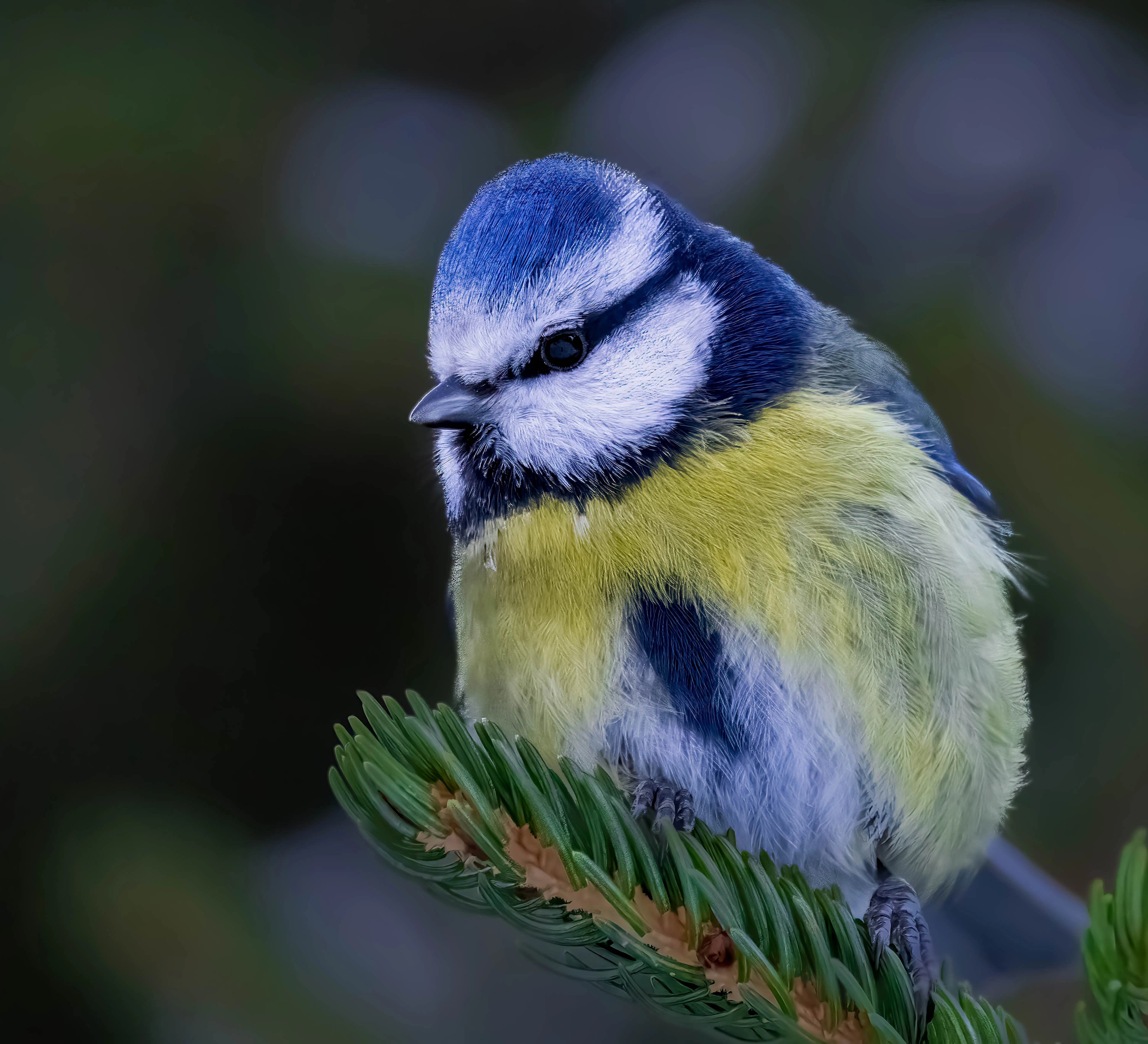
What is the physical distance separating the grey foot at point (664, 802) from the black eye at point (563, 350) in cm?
25

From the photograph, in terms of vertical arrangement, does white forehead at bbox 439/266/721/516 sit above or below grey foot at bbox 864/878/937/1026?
above

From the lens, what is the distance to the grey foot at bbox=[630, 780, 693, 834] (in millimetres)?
537

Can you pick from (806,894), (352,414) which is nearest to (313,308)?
(352,414)

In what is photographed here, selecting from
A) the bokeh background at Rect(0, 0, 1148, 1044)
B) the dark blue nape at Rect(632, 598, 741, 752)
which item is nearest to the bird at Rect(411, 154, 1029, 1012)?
the dark blue nape at Rect(632, 598, 741, 752)

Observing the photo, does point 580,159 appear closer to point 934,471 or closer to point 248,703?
point 934,471

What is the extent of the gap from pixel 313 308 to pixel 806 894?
24.8 inches

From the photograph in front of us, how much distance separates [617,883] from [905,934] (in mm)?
196

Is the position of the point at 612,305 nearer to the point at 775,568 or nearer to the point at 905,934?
the point at 775,568

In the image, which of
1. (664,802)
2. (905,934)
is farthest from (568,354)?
(905,934)

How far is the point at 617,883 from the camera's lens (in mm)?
424

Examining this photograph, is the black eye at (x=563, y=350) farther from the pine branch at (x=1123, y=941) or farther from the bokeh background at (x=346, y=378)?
the pine branch at (x=1123, y=941)

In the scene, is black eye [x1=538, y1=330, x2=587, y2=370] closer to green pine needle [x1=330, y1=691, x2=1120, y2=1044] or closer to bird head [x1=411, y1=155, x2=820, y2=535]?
bird head [x1=411, y1=155, x2=820, y2=535]

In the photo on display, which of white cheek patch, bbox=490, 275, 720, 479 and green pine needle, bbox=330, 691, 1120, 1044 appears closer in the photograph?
green pine needle, bbox=330, 691, 1120, 1044

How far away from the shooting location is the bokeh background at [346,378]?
2.64ft
